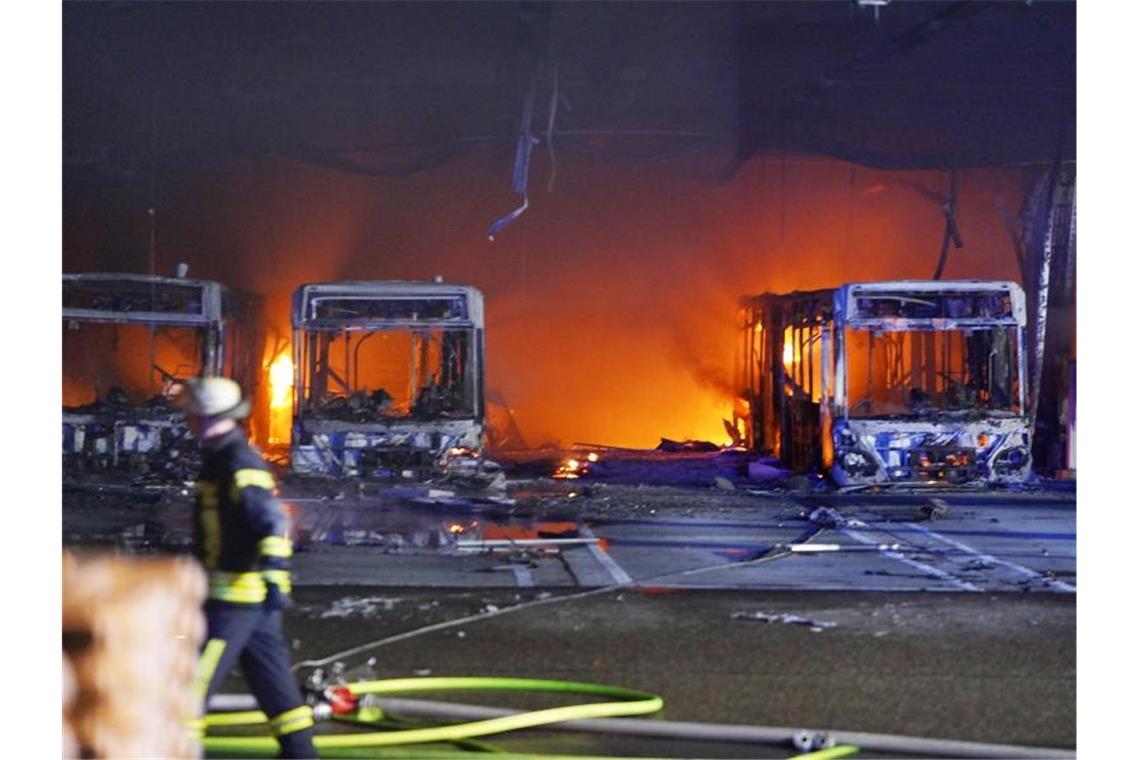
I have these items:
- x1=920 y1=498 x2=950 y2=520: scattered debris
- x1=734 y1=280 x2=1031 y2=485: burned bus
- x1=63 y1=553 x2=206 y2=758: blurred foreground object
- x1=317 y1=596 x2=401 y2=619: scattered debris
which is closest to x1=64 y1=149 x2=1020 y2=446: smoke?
x1=734 y1=280 x2=1031 y2=485: burned bus

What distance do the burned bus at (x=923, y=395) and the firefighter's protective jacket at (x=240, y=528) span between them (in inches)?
415

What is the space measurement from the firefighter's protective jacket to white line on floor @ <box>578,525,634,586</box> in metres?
4.66

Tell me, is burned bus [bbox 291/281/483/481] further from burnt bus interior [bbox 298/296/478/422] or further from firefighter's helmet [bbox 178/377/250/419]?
firefighter's helmet [bbox 178/377/250/419]

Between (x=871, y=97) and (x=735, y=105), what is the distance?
145 centimetres

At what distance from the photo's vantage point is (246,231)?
17797 millimetres

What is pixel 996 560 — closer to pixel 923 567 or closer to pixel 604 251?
pixel 923 567

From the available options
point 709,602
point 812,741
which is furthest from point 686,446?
point 812,741

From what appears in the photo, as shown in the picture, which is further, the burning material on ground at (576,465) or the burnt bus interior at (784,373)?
the burning material on ground at (576,465)

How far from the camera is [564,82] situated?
13938mm

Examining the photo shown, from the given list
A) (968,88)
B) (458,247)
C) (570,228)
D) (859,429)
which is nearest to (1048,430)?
(859,429)

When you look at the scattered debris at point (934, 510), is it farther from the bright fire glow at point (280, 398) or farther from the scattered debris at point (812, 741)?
the bright fire glow at point (280, 398)

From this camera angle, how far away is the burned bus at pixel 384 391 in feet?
49.0

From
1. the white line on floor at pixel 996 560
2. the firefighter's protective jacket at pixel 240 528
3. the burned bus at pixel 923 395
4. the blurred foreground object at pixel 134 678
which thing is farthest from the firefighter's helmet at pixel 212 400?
the burned bus at pixel 923 395

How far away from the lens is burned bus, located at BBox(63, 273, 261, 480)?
1418cm
